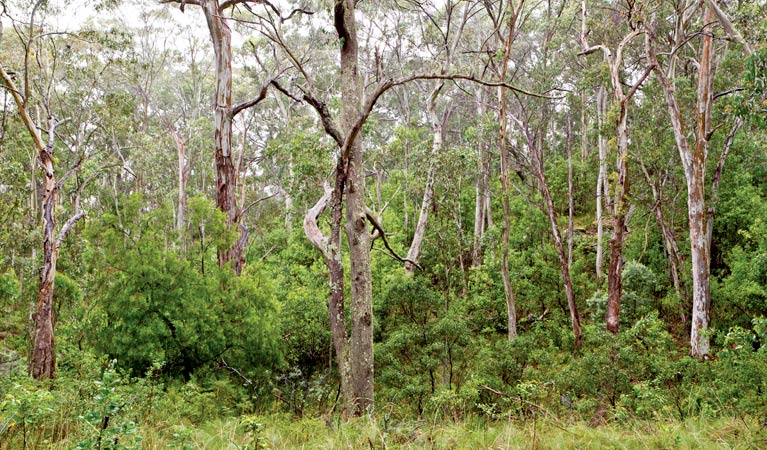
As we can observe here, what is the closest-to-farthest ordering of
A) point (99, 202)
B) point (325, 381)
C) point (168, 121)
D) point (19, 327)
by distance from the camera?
point (325, 381) → point (19, 327) → point (99, 202) → point (168, 121)

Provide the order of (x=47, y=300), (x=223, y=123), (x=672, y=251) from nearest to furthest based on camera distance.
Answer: (x=47, y=300)
(x=223, y=123)
(x=672, y=251)

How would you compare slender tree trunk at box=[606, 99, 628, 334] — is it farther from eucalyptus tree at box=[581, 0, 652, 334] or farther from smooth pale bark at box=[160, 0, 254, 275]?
smooth pale bark at box=[160, 0, 254, 275]

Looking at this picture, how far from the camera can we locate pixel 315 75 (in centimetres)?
2273

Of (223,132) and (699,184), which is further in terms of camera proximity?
(699,184)

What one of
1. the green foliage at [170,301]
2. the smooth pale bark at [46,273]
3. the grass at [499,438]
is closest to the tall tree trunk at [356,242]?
the green foliage at [170,301]

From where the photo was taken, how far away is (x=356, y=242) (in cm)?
630

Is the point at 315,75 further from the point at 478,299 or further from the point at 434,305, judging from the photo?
the point at 434,305

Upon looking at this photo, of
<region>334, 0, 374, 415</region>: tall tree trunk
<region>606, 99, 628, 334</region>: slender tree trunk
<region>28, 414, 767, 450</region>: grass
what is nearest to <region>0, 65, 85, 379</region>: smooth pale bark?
<region>334, 0, 374, 415</region>: tall tree trunk

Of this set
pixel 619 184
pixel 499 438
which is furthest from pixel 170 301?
pixel 619 184

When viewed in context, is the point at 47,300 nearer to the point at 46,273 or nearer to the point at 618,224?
the point at 46,273

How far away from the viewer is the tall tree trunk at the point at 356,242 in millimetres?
6207

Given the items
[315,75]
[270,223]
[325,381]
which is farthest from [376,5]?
[325,381]

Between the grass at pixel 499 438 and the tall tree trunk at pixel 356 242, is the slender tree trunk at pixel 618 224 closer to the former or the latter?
the tall tree trunk at pixel 356 242

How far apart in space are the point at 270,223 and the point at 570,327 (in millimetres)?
13582
